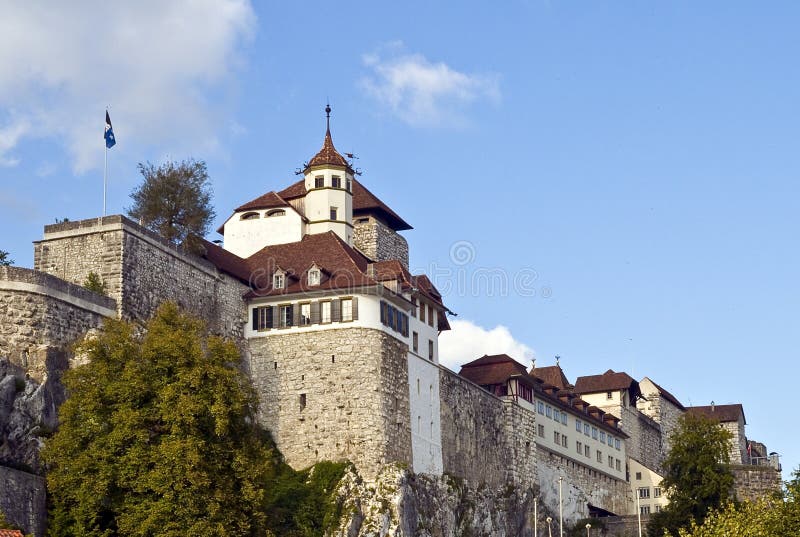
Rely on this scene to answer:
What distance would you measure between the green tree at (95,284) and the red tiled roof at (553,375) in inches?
2293

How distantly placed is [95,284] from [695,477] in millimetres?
50719

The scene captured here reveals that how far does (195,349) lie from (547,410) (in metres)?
47.4

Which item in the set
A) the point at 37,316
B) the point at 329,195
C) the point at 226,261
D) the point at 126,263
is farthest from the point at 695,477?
the point at 37,316

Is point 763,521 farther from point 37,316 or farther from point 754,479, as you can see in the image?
point 754,479

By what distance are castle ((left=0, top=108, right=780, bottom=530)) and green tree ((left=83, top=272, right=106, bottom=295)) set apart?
0.46 metres

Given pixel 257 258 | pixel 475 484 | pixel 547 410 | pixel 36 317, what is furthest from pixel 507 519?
pixel 36 317

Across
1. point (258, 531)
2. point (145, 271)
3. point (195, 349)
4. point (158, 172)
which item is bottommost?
point (258, 531)

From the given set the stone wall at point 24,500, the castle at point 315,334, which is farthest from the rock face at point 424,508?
the stone wall at point 24,500

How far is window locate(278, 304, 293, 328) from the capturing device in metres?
84.5

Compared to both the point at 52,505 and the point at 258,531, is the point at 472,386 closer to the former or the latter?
the point at 258,531

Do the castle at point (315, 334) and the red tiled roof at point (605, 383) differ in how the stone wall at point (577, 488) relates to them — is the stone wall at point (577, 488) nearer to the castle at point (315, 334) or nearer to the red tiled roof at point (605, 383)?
the castle at point (315, 334)

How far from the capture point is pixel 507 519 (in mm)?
95875

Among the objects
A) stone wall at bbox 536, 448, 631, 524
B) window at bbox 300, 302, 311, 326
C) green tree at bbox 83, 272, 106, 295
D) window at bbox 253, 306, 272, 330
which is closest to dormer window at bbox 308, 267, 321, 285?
window at bbox 300, 302, 311, 326

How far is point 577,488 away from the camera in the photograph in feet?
367
